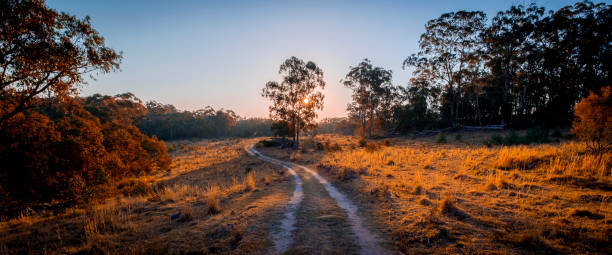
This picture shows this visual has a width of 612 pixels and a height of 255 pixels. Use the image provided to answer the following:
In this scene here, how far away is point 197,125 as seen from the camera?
320 feet

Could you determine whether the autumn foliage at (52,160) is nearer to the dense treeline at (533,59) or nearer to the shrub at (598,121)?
the shrub at (598,121)

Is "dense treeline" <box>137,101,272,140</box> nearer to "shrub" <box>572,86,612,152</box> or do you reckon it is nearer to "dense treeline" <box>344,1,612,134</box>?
"dense treeline" <box>344,1,612,134</box>

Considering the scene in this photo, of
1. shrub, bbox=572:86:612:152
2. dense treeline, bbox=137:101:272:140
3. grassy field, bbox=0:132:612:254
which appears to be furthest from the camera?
dense treeline, bbox=137:101:272:140

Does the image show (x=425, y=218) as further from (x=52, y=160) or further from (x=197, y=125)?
(x=197, y=125)

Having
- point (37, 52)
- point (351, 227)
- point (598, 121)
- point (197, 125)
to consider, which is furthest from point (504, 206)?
point (197, 125)

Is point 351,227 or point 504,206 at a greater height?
point 504,206

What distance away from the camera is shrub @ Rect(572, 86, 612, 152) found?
34.7 ft

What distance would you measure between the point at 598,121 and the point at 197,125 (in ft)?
350

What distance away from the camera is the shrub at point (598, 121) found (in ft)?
34.7

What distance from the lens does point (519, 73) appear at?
123 ft

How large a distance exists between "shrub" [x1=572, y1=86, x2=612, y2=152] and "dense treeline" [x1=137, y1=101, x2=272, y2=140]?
8648 cm

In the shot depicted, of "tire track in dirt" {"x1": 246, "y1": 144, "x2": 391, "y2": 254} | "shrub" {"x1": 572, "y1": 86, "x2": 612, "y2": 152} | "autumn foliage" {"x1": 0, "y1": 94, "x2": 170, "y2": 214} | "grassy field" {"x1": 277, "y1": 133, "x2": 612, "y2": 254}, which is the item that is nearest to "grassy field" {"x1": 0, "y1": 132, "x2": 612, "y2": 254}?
"grassy field" {"x1": 277, "y1": 133, "x2": 612, "y2": 254}

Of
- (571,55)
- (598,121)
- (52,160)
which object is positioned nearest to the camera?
(52,160)

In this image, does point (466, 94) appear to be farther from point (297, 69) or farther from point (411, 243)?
point (411, 243)
